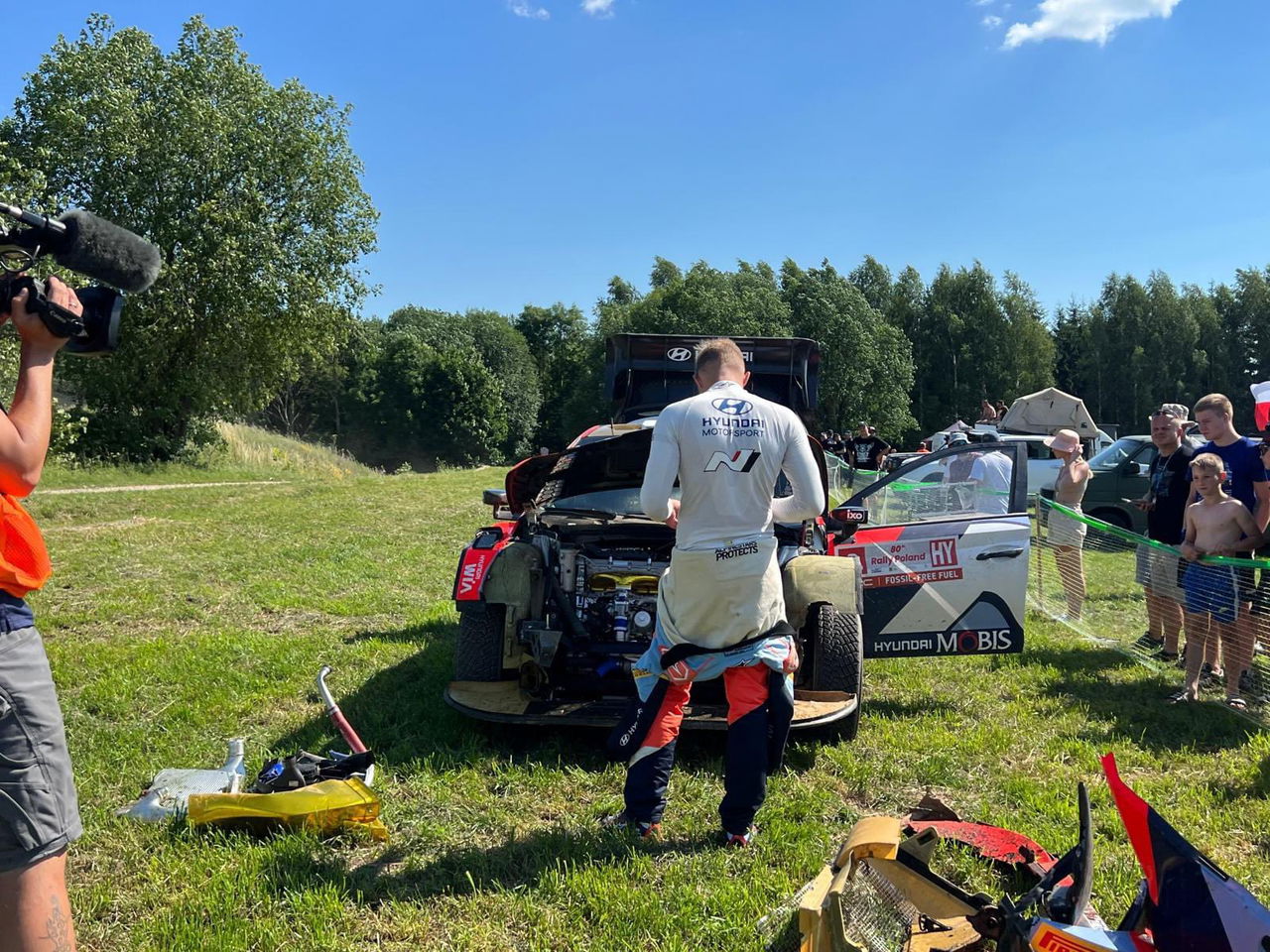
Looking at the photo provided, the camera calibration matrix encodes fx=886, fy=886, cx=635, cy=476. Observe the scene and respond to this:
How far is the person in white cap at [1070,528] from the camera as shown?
22.3ft

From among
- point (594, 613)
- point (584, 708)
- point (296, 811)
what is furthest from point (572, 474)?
point (296, 811)

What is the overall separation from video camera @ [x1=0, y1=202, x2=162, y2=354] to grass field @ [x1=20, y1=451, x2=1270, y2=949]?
187 centimetres

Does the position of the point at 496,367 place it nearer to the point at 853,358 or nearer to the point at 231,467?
the point at 853,358

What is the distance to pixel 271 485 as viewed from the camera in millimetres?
19203

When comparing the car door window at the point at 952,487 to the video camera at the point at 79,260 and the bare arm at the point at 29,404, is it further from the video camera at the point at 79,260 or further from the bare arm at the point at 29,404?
the bare arm at the point at 29,404

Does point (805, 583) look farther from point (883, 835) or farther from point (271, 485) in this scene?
point (271, 485)

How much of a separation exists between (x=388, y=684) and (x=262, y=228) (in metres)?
22.6

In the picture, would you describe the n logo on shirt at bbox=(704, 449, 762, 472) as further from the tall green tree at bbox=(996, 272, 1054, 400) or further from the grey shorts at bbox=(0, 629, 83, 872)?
the tall green tree at bbox=(996, 272, 1054, 400)

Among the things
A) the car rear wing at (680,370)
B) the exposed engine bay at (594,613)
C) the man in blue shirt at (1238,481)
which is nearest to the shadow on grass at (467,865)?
the exposed engine bay at (594,613)

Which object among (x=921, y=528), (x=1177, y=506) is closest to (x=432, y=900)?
(x=921, y=528)

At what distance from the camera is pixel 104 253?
209 centimetres

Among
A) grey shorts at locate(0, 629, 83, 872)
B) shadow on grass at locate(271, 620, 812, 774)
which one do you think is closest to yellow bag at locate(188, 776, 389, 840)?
shadow on grass at locate(271, 620, 812, 774)

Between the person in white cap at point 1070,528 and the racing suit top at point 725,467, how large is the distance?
13.6 feet

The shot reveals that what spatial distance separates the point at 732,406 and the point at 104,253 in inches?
82.5
